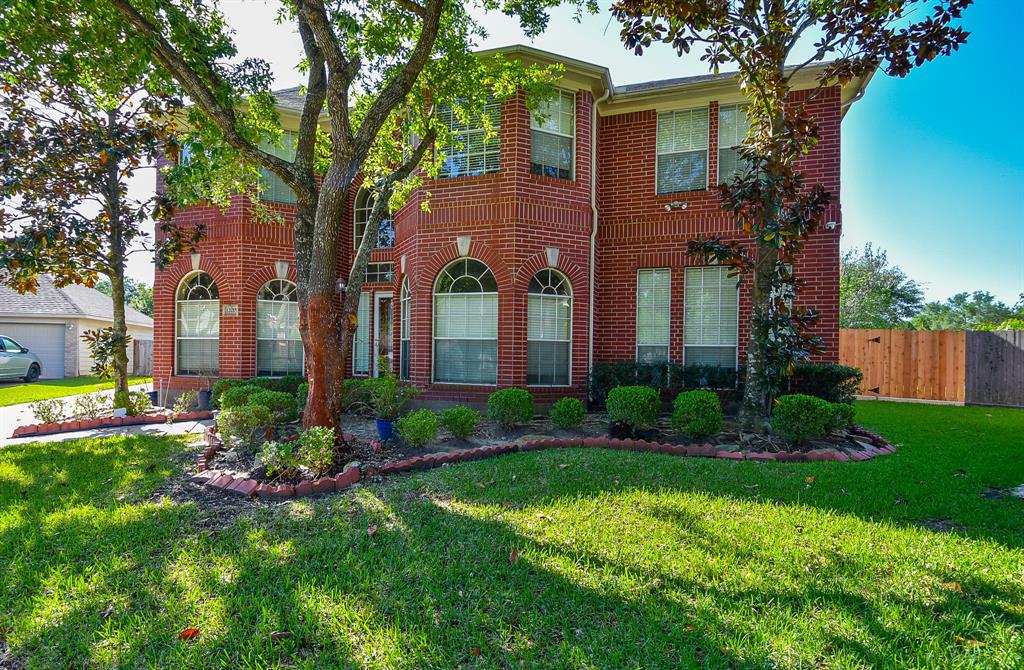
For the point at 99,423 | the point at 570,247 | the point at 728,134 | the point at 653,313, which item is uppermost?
the point at 728,134

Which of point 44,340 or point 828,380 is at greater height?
point 44,340

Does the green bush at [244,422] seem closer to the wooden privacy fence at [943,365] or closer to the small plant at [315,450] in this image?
the small plant at [315,450]

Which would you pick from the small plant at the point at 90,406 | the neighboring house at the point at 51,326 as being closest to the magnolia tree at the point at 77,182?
the small plant at the point at 90,406

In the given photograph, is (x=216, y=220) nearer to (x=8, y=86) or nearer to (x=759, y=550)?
(x=8, y=86)

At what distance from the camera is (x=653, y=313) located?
32.4 feet

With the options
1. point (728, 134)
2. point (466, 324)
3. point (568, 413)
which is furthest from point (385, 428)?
point (728, 134)

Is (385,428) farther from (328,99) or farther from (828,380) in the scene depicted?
(828,380)

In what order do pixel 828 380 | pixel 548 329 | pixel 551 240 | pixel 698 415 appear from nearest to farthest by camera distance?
pixel 698 415 → pixel 828 380 → pixel 551 240 → pixel 548 329

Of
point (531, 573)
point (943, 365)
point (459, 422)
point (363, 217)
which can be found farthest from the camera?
point (943, 365)

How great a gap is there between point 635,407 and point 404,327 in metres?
5.11

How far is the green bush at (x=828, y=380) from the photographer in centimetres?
802

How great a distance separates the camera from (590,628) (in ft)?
8.71

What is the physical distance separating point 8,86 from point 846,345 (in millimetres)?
18383

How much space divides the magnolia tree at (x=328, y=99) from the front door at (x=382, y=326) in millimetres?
3583
